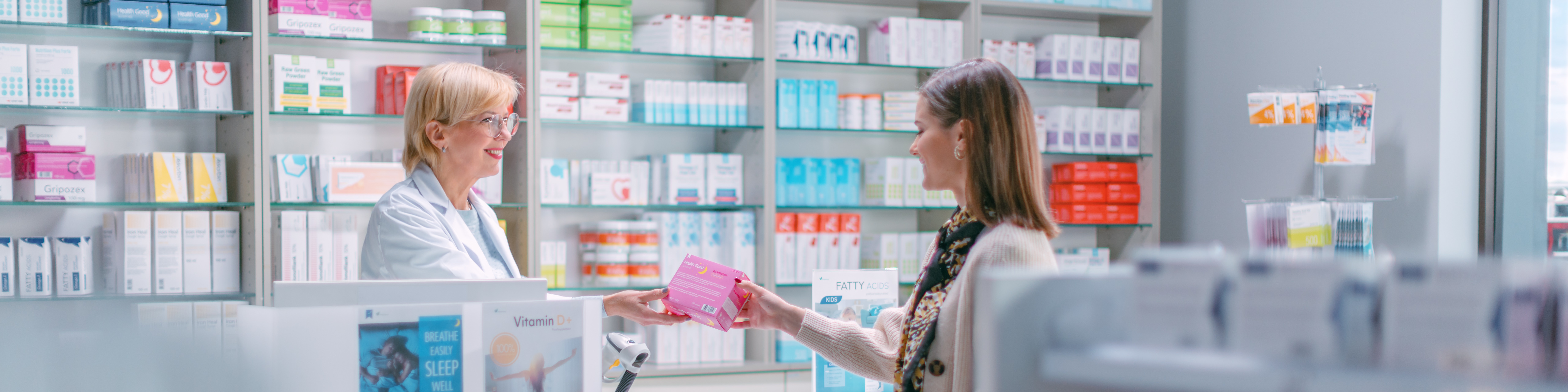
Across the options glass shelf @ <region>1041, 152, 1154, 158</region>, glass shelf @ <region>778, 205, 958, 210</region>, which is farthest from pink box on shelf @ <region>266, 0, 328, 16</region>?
glass shelf @ <region>1041, 152, 1154, 158</region>

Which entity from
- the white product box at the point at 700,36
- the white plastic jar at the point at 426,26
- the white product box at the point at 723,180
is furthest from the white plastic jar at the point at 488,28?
the white product box at the point at 723,180

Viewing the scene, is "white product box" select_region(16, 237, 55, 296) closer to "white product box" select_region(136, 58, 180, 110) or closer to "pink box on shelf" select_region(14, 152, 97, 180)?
"pink box on shelf" select_region(14, 152, 97, 180)

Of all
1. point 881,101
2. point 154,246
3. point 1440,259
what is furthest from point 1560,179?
point 154,246

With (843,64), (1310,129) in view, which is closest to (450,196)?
(843,64)

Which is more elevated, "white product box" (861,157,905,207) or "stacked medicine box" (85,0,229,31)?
"stacked medicine box" (85,0,229,31)

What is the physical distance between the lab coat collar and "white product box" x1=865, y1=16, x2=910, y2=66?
2621mm

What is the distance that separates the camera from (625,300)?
245 centimetres

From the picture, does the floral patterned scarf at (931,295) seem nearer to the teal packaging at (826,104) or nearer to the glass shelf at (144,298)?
the teal packaging at (826,104)

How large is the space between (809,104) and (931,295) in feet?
9.33

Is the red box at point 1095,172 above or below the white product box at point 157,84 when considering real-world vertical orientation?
below

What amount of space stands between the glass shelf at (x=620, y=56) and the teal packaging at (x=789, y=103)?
0.53 feet

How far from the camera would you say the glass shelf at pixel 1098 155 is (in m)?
4.93

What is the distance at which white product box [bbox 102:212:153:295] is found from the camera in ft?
11.9

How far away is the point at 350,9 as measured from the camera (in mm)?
3896
